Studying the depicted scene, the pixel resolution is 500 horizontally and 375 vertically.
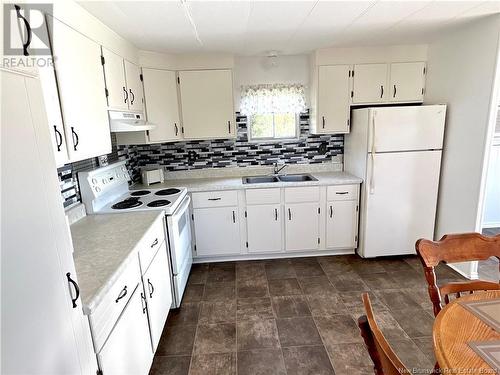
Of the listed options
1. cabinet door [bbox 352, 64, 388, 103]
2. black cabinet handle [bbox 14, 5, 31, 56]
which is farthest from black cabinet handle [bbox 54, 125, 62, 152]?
cabinet door [bbox 352, 64, 388, 103]

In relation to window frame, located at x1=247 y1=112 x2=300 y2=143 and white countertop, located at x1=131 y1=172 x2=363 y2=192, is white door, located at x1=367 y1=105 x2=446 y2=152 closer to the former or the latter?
white countertop, located at x1=131 y1=172 x2=363 y2=192

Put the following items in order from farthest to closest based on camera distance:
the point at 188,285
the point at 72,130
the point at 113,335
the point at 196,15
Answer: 1. the point at 188,285
2. the point at 196,15
3. the point at 72,130
4. the point at 113,335

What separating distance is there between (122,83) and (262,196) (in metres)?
1.66

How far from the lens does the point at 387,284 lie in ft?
8.75

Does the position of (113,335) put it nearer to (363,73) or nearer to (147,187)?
(147,187)

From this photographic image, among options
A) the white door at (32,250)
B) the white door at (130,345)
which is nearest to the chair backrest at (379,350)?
the white door at (32,250)

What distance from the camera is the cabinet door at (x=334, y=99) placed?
312 centimetres

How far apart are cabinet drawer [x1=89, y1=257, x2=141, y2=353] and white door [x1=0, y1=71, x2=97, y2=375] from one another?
0.53 feet

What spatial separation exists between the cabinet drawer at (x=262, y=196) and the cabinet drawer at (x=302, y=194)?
0.12 metres

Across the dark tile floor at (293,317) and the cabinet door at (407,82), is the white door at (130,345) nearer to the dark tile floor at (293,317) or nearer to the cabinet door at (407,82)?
the dark tile floor at (293,317)

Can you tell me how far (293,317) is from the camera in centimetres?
227

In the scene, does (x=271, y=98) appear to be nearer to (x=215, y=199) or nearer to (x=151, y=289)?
(x=215, y=199)

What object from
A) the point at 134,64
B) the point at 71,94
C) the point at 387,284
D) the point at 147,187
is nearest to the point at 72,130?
the point at 71,94

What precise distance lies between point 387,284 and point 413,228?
747 mm
